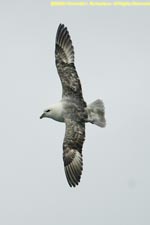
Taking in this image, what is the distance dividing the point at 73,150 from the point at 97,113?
1.70 metres

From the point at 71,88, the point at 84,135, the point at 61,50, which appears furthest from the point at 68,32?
the point at 84,135

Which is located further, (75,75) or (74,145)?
(75,75)

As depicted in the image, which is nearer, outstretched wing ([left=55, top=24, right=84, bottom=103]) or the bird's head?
the bird's head

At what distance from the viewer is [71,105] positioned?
26.3 meters

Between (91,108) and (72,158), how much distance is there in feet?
6.26

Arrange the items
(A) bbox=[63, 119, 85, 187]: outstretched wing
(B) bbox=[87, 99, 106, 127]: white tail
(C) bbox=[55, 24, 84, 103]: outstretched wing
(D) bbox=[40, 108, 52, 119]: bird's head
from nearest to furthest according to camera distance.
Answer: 1. (A) bbox=[63, 119, 85, 187]: outstretched wing
2. (D) bbox=[40, 108, 52, 119]: bird's head
3. (B) bbox=[87, 99, 106, 127]: white tail
4. (C) bbox=[55, 24, 84, 103]: outstretched wing

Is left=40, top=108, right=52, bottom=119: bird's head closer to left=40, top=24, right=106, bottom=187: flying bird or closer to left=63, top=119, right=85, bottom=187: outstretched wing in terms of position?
left=40, top=24, right=106, bottom=187: flying bird

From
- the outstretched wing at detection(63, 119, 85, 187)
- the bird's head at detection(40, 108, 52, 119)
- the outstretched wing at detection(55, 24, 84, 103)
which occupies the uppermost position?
the outstretched wing at detection(55, 24, 84, 103)

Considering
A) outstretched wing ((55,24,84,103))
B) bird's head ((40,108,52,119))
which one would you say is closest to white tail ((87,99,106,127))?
outstretched wing ((55,24,84,103))

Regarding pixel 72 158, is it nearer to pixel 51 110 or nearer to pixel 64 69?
pixel 51 110

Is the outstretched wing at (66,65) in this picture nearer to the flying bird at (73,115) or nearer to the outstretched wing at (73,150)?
the flying bird at (73,115)

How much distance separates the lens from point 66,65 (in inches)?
1101

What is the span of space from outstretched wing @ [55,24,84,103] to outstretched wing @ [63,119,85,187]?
1.12m

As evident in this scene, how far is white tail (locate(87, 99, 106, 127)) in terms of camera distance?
26.8 metres
